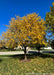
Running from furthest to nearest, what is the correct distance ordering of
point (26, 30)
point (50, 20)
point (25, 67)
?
point (50, 20) < point (26, 30) < point (25, 67)

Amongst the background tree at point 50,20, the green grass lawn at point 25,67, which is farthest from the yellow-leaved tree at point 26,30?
the green grass lawn at point 25,67

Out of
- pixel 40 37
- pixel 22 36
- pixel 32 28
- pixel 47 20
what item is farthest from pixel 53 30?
pixel 22 36

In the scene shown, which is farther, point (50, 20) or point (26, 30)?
point (50, 20)

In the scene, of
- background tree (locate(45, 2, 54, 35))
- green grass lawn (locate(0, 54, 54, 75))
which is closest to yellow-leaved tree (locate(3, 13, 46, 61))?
background tree (locate(45, 2, 54, 35))

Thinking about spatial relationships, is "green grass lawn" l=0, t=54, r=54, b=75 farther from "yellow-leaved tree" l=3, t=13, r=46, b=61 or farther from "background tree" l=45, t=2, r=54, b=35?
"background tree" l=45, t=2, r=54, b=35

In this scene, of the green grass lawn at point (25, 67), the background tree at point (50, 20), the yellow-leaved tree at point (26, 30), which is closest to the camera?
the green grass lawn at point (25, 67)

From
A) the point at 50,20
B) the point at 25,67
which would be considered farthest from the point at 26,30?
the point at 25,67

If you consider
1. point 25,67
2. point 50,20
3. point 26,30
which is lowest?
point 25,67

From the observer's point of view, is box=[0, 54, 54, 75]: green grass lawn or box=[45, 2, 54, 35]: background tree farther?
box=[45, 2, 54, 35]: background tree

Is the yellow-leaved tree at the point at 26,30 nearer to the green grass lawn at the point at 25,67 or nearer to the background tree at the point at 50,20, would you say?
the background tree at the point at 50,20

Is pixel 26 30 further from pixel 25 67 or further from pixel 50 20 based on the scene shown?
pixel 25 67

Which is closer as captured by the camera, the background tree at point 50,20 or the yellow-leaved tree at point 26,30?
the yellow-leaved tree at point 26,30

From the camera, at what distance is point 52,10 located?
1193cm

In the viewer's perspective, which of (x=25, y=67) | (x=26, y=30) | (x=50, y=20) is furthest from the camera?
(x=50, y=20)
